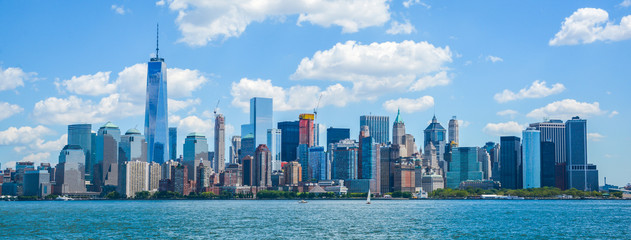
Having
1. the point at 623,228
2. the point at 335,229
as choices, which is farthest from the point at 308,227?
the point at 623,228

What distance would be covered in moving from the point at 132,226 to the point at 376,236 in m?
43.9

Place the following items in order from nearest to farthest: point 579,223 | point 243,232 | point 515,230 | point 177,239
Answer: point 177,239, point 243,232, point 515,230, point 579,223

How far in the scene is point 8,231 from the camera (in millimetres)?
115500

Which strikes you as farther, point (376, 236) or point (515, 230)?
point (515, 230)

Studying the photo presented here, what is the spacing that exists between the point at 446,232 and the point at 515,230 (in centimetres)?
1286

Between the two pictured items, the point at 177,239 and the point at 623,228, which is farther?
the point at 623,228

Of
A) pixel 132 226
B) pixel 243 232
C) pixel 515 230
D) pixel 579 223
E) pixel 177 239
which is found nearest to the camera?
pixel 177 239

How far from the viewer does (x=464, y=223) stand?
133 meters

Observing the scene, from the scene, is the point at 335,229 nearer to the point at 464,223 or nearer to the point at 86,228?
the point at 464,223

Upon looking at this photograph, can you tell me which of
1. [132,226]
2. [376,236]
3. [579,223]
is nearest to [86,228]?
[132,226]

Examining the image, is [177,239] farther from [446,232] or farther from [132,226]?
[446,232]

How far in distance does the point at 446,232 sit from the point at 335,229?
16.2 metres

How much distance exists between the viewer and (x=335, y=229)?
114938mm

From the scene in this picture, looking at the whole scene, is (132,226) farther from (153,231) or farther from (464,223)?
(464,223)
